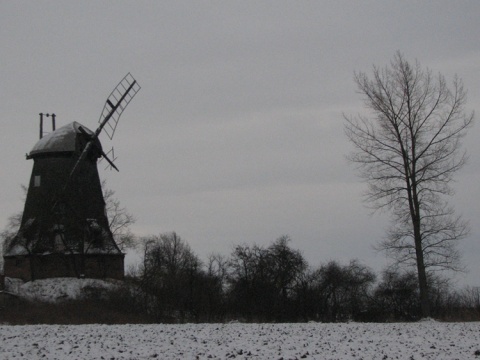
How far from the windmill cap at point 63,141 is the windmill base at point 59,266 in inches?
290

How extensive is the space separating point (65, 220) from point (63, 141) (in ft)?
19.0

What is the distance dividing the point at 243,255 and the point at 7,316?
2102 cm

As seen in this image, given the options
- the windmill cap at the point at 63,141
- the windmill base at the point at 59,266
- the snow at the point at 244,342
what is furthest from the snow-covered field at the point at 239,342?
the windmill cap at the point at 63,141

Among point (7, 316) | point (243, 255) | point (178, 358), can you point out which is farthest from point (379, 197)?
point (243, 255)

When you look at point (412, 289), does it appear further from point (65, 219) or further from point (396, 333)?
point (396, 333)

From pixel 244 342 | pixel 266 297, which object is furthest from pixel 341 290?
pixel 244 342

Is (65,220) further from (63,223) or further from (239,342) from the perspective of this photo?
(239,342)

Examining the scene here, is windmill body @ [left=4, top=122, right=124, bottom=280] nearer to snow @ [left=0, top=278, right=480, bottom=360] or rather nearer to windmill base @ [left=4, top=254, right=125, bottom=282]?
windmill base @ [left=4, top=254, right=125, bottom=282]

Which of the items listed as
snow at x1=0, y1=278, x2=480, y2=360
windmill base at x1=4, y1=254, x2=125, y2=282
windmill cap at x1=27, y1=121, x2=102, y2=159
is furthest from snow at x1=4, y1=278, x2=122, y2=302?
snow at x1=0, y1=278, x2=480, y2=360

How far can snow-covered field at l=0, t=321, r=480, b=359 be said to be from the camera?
17203 millimetres

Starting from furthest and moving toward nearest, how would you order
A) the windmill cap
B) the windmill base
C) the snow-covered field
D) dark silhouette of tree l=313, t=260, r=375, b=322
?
the windmill cap
the windmill base
dark silhouette of tree l=313, t=260, r=375, b=322
the snow-covered field

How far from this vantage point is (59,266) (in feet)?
149

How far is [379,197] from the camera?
93.8 feet

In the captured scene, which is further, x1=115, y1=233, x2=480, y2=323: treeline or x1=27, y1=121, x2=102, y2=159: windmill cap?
x1=27, y1=121, x2=102, y2=159: windmill cap
